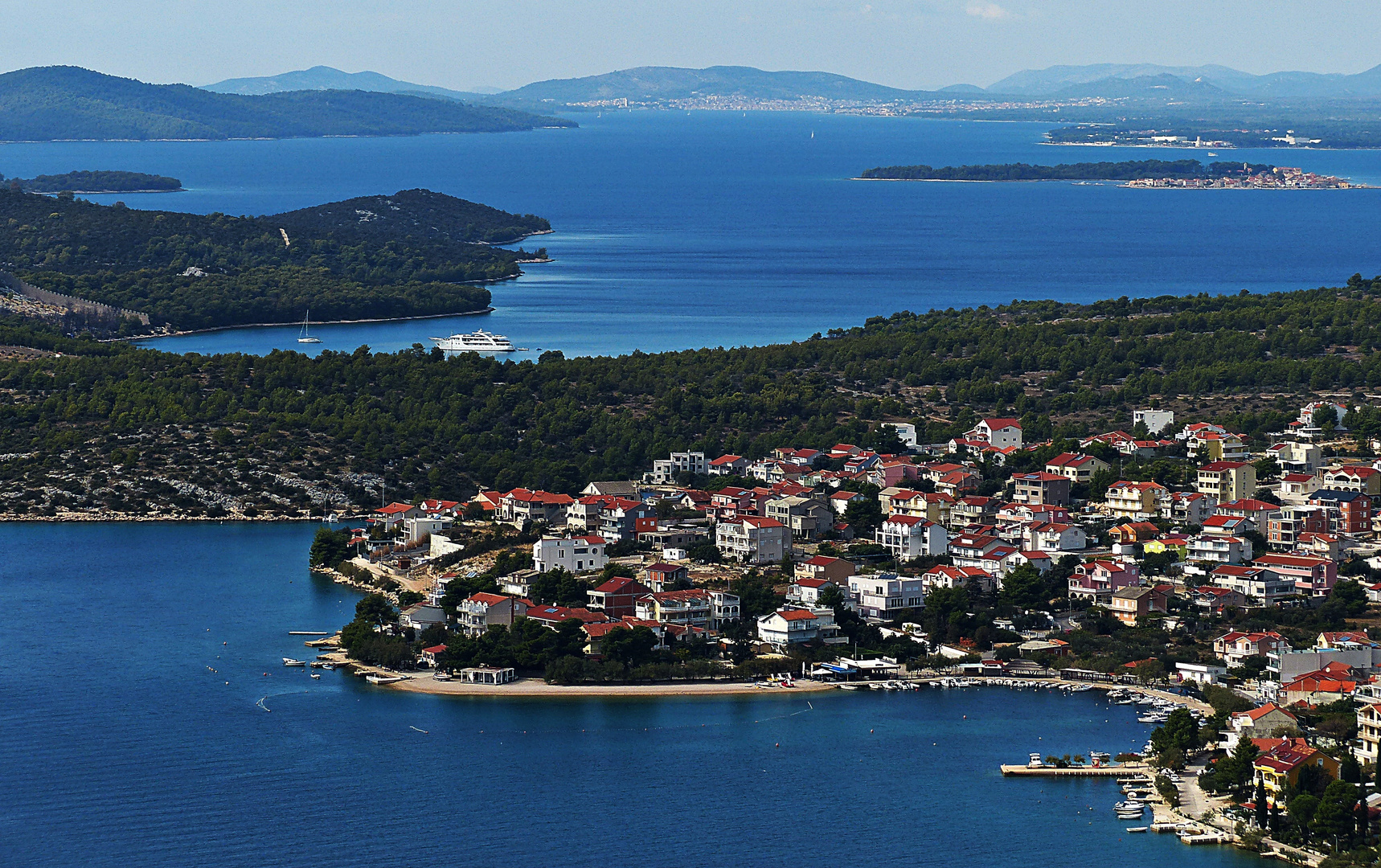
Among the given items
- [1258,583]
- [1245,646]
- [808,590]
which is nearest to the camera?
[1245,646]

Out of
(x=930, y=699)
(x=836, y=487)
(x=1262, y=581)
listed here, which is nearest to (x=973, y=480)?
(x=836, y=487)

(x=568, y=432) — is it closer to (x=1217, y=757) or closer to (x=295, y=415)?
(x=295, y=415)

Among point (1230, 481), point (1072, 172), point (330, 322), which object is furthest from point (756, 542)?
point (1072, 172)

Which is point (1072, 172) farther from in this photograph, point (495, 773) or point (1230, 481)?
point (495, 773)

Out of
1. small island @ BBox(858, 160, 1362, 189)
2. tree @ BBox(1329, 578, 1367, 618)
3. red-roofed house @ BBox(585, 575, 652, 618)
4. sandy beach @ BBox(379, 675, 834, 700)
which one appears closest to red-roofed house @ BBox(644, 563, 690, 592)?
red-roofed house @ BBox(585, 575, 652, 618)

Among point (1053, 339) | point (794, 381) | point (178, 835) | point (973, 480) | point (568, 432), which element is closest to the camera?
point (178, 835)
